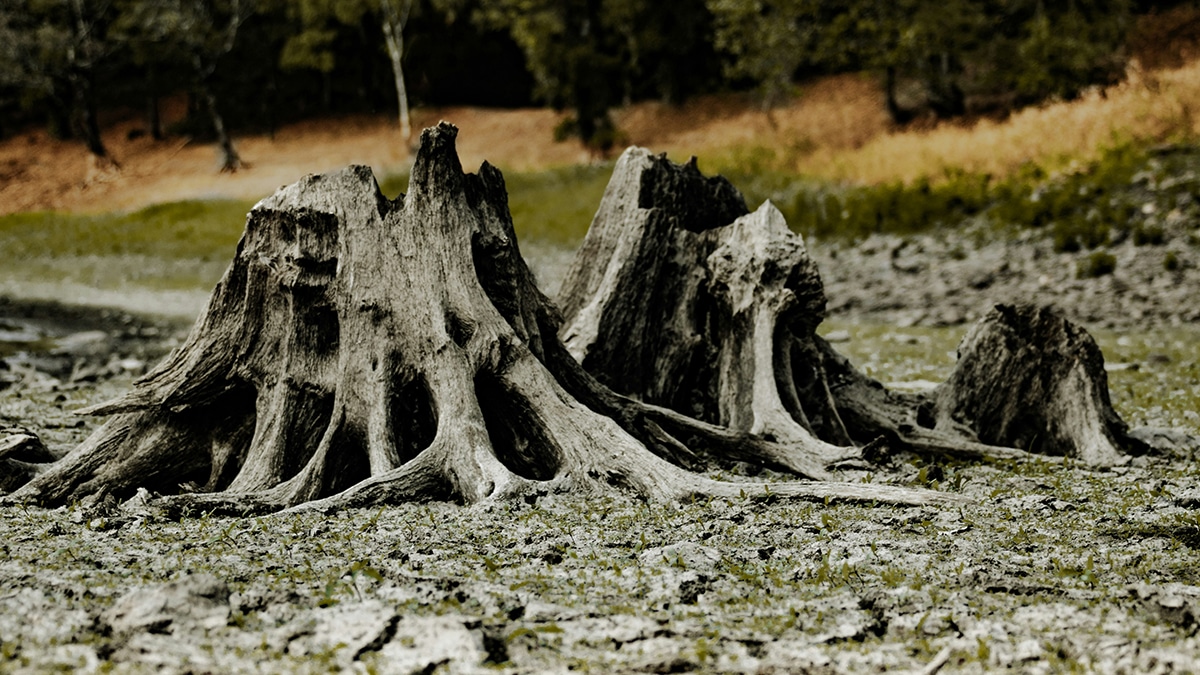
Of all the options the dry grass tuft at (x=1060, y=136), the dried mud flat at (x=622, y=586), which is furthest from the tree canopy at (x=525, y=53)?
the dried mud flat at (x=622, y=586)

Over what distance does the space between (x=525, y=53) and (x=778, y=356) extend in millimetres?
53726

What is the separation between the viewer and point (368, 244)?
8.09m

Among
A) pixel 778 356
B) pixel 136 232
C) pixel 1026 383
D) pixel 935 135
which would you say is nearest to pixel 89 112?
pixel 136 232

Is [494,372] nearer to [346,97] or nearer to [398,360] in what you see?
[398,360]

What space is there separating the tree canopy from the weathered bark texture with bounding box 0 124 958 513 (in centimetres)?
3294

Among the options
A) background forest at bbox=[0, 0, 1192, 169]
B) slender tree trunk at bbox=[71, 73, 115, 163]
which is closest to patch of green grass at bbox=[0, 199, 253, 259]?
slender tree trunk at bbox=[71, 73, 115, 163]

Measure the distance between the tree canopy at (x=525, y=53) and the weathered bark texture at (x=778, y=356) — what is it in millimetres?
30294

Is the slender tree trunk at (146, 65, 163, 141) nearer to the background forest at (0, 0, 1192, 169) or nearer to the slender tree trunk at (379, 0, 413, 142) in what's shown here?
the background forest at (0, 0, 1192, 169)

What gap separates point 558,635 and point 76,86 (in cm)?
6119

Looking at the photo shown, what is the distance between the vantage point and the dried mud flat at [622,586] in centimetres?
423

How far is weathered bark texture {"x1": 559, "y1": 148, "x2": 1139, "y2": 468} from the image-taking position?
9305 mm

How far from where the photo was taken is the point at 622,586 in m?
5.22

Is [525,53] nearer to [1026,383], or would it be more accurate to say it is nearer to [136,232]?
[136,232]

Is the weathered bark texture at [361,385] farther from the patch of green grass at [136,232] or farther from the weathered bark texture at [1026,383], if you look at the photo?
the patch of green grass at [136,232]
